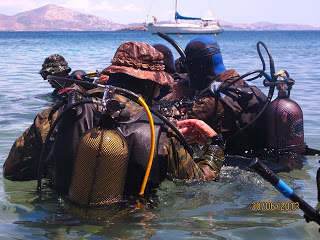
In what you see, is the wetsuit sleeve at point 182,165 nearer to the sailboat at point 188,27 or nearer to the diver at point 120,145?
the diver at point 120,145

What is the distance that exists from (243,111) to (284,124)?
0.43 m

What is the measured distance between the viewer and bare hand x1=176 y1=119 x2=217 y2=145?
4020 millimetres

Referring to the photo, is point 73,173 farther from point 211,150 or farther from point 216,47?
point 216,47

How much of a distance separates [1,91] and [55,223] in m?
10.9

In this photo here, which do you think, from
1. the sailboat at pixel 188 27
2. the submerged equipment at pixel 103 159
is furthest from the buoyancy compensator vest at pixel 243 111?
the sailboat at pixel 188 27

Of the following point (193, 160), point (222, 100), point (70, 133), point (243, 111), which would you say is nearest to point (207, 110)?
point (222, 100)

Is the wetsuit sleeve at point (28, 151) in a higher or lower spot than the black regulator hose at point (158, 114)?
lower

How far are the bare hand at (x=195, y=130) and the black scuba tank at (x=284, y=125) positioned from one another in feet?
3.46

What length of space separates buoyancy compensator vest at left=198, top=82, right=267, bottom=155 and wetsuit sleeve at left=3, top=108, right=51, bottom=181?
1.86m

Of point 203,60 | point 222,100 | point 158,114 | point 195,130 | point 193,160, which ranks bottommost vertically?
point 193,160

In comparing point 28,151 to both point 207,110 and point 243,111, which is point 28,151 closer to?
point 207,110

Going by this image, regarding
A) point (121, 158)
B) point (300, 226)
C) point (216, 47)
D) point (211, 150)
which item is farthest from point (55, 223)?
point (216, 47)

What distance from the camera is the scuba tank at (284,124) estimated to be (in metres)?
4.82

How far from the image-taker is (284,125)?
4824 millimetres
